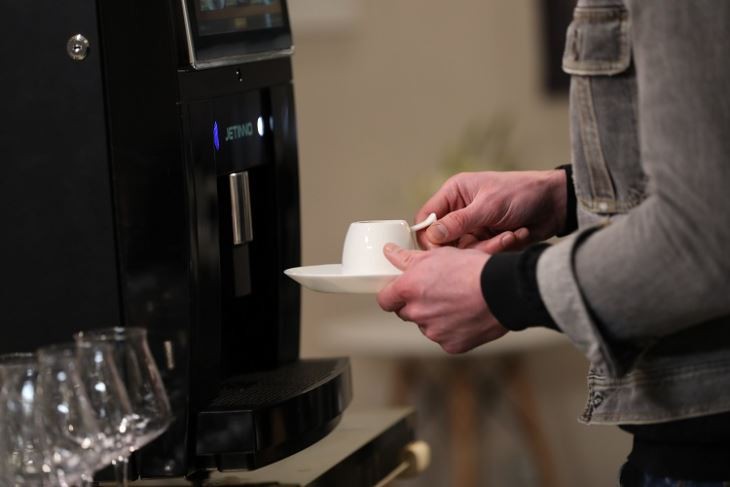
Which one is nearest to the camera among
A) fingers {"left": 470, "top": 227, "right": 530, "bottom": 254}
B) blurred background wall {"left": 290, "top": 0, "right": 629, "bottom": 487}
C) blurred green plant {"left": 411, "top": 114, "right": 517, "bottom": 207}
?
Answer: fingers {"left": 470, "top": 227, "right": 530, "bottom": 254}

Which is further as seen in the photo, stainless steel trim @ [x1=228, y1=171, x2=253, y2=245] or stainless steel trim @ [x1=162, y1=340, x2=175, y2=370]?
stainless steel trim @ [x1=228, y1=171, x2=253, y2=245]

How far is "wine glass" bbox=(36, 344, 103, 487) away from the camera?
43.6 inches

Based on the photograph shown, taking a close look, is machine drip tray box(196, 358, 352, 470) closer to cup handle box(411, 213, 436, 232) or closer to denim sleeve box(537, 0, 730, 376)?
cup handle box(411, 213, 436, 232)

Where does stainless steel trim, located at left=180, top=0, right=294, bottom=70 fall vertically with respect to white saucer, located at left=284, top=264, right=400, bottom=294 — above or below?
above

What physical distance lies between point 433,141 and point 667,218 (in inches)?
114

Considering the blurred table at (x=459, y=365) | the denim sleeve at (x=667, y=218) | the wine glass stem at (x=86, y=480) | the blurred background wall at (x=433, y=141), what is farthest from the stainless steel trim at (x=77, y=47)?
the blurred background wall at (x=433, y=141)

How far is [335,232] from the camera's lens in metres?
4.03

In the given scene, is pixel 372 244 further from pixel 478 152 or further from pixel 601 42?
pixel 478 152

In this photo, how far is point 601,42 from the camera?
3.84 ft

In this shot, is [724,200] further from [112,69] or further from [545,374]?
Result: [545,374]

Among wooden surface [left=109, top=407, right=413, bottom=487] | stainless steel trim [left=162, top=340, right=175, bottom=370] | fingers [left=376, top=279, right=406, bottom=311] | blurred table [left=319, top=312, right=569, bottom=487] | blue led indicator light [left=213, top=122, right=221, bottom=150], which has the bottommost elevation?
blurred table [left=319, top=312, right=569, bottom=487]

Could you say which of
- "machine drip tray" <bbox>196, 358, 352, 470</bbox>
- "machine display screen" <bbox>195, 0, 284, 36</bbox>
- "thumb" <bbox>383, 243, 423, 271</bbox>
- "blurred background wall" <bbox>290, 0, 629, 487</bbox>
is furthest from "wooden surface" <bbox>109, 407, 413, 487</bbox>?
"blurred background wall" <bbox>290, 0, 629, 487</bbox>

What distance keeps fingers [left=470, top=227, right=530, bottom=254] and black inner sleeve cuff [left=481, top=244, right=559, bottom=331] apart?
11.3 inches

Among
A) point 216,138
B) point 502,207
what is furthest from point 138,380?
point 502,207
